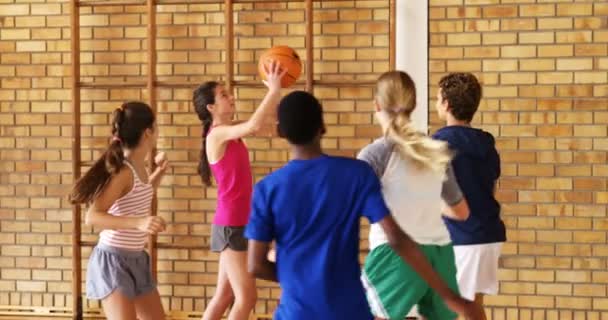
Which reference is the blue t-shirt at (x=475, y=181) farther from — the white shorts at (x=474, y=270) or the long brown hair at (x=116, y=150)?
the long brown hair at (x=116, y=150)

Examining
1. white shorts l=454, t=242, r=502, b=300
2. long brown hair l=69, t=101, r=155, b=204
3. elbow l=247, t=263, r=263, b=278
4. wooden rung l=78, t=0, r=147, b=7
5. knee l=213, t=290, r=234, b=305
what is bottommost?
knee l=213, t=290, r=234, b=305

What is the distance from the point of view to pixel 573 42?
18.7 ft

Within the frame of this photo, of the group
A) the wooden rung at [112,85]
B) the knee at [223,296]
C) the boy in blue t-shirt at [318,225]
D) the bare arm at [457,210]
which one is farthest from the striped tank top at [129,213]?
the wooden rung at [112,85]

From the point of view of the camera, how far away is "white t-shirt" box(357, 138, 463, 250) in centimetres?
362

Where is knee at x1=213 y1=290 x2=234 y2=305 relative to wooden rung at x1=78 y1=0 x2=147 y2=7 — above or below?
below

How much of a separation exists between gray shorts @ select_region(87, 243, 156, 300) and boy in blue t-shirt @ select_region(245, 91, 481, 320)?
4.25 feet

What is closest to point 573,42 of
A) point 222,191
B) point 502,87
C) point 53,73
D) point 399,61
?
point 502,87

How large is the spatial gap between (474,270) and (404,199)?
0.78 metres

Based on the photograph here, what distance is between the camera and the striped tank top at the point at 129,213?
4.18 meters

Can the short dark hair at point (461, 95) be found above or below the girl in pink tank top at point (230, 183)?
above

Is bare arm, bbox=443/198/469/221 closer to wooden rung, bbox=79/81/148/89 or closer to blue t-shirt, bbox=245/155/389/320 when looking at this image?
blue t-shirt, bbox=245/155/389/320

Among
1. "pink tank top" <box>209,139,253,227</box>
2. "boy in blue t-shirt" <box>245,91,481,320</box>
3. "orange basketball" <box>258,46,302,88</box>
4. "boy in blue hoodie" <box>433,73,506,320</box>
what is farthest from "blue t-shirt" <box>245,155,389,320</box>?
"orange basketball" <box>258,46,302,88</box>

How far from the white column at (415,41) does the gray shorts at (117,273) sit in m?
2.27

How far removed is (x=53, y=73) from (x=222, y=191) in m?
1.88
